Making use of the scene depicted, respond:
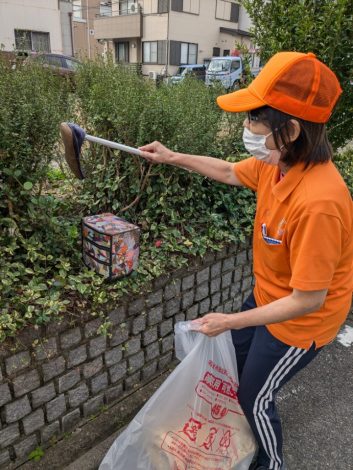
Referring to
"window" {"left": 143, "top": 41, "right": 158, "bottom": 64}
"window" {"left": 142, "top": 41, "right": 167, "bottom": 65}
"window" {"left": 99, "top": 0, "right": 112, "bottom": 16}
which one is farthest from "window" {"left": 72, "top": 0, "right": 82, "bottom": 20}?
"window" {"left": 142, "top": 41, "right": 167, "bottom": 65}

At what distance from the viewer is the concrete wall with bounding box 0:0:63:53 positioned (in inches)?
840

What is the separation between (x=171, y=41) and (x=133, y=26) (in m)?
3.73

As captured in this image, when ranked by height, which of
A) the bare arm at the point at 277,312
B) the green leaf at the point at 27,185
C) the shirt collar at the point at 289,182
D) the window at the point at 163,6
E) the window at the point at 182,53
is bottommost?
the bare arm at the point at 277,312

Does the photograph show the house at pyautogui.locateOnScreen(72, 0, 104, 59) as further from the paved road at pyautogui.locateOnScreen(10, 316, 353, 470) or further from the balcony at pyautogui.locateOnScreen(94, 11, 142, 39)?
the paved road at pyautogui.locateOnScreen(10, 316, 353, 470)

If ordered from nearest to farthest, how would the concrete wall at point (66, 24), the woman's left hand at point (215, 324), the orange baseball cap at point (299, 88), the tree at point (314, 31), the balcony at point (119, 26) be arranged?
1. the orange baseball cap at point (299, 88)
2. the woman's left hand at point (215, 324)
3. the tree at point (314, 31)
4. the concrete wall at point (66, 24)
5. the balcony at point (119, 26)

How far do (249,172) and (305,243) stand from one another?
0.68 meters

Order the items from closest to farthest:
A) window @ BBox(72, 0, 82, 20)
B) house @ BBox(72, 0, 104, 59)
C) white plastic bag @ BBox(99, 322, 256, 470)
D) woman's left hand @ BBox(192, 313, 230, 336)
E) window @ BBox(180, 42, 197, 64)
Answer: woman's left hand @ BBox(192, 313, 230, 336) → white plastic bag @ BBox(99, 322, 256, 470) → window @ BBox(180, 42, 197, 64) → house @ BBox(72, 0, 104, 59) → window @ BBox(72, 0, 82, 20)

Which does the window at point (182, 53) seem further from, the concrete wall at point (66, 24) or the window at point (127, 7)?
the concrete wall at point (66, 24)

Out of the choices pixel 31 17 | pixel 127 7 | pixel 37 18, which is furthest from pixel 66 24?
pixel 127 7

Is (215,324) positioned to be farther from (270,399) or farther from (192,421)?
(192,421)

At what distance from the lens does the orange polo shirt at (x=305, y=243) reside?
1297 mm

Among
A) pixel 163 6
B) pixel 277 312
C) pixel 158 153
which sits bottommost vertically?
pixel 277 312

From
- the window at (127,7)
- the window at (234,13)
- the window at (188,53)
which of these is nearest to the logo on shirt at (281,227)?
the window at (188,53)

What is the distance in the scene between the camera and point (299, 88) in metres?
1.28
